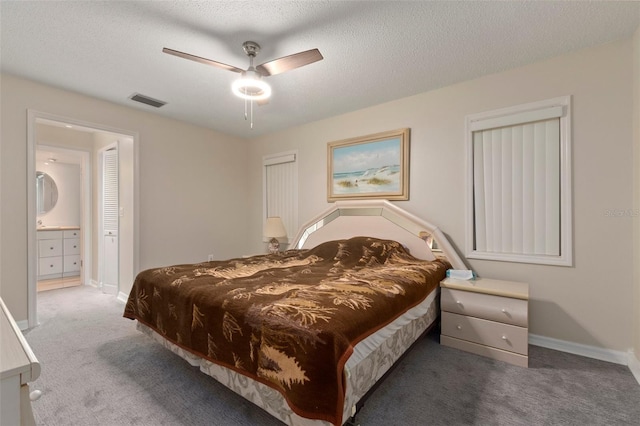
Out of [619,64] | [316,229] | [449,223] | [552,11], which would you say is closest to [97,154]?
[316,229]

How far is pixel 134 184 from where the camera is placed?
148 inches

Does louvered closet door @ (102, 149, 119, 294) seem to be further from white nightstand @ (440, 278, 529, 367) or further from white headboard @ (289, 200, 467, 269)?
white nightstand @ (440, 278, 529, 367)

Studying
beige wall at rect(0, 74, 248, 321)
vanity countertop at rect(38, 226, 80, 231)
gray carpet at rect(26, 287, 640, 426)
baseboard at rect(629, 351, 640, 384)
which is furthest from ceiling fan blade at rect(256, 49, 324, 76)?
vanity countertop at rect(38, 226, 80, 231)

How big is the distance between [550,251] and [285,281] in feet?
7.93

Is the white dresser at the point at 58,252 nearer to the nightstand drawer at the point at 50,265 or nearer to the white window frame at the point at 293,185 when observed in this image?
the nightstand drawer at the point at 50,265

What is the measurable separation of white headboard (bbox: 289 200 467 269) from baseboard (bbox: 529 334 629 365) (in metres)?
0.87

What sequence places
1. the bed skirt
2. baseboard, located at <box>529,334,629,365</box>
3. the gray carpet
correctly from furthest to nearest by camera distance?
baseboard, located at <box>529,334,629,365</box> → the gray carpet → the bed skirt

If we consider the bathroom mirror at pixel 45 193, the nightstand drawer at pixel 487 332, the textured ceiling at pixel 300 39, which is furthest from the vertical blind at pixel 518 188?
the bathroom mirror at pixel 45 193

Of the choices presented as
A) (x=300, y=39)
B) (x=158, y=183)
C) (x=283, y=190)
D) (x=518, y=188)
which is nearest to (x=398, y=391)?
(x=518, y=188)

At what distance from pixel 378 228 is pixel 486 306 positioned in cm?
144

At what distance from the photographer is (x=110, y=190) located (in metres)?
4.27

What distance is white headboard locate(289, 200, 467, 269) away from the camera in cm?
306

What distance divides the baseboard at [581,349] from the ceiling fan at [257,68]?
10.2ft

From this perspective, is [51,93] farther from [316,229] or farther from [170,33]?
[316,229]
